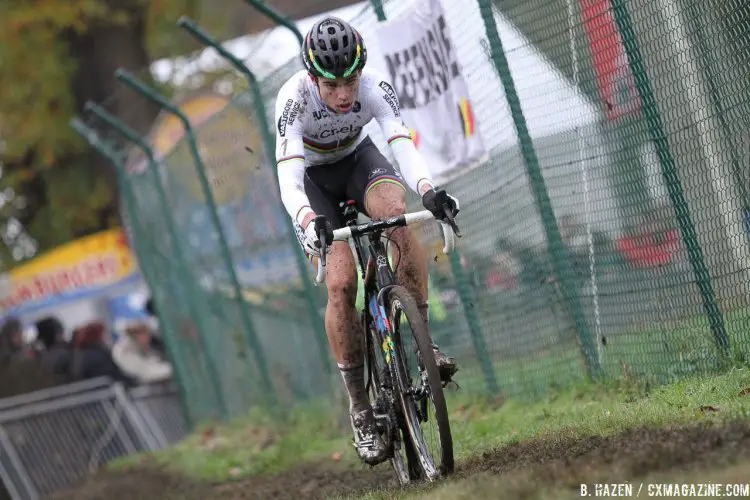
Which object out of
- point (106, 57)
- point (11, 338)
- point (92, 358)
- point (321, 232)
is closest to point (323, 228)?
point (321, 232)

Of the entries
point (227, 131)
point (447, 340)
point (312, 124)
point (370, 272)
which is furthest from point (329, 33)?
point (227, 131)

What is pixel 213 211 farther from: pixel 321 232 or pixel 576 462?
pixel 576 462

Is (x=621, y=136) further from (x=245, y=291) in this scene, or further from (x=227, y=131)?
(x=245, y=291)

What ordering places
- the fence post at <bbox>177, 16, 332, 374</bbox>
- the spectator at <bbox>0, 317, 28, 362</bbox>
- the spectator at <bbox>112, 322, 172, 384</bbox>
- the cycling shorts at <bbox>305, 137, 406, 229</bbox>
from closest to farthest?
1. the cycling shorts at <bbox>305, 137, 406, 229</bbox>
2. the fence post at <bbox>177, 16, 332, 374</bbox>
3. the spectator at <bbox>112, 322, 172, 384</bbox>
4. the spectator at <bbox>0, 317, 28, 362</bbox>

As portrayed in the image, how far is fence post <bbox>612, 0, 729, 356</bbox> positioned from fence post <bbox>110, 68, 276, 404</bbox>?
22.2ft

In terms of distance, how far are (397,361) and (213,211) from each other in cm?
727

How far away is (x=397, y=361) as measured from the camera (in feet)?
21.4

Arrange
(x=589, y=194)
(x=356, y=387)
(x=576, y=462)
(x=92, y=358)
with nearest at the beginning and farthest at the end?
1. (x=576, y=462)
2. (x=356, y=387)
3. (x=589, y=194)
4. (x=92, y=358)

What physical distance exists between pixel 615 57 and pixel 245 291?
677 cm

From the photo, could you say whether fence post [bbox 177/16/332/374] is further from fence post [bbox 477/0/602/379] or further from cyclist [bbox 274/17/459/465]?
cyclist [bbox 274/17/459/465]

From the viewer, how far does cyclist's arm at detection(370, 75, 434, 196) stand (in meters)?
6.67

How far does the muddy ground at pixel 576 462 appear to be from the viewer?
16.3ft

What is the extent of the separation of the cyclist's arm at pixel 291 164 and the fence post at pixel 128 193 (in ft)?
29.0

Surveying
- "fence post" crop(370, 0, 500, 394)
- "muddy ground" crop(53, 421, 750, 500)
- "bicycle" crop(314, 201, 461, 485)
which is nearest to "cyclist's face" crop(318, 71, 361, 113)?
"bicycle" crop(314, 201, 461, 485)
